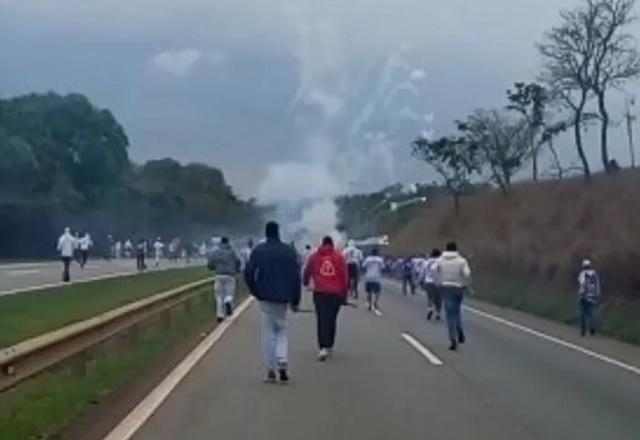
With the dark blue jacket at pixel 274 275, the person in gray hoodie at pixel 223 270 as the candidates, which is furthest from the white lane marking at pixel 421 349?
the person in gray hoodie at pixel 223 270

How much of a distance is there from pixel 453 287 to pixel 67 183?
72456 mm

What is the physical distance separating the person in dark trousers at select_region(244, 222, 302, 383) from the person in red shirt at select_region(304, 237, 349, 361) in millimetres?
3186

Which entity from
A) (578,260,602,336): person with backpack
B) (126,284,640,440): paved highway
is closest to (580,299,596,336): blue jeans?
(578,260,602,336): person with backpack

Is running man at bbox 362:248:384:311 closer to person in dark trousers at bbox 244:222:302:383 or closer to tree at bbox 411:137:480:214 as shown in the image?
person in dark trousers at bbox 244:222:302:383

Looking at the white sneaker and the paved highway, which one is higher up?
the white sneaker

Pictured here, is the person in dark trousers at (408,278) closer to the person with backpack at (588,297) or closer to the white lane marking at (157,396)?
the person with backpack at (588,297)

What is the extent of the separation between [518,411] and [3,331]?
11.2m

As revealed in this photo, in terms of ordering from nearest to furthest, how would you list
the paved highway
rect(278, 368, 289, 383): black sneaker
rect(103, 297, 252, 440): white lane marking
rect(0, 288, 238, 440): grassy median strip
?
rect(103, 297, 252, 440): white lane marking → the paved highway → rect(0, 288, 238, 440): grassy median strip → rect(278, 368, 289, 383): black sneaker

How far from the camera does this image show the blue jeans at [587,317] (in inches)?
1199

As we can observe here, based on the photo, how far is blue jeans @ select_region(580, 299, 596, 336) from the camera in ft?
99.9

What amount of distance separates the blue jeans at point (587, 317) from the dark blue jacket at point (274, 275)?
46.1 feet

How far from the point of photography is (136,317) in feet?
69.9

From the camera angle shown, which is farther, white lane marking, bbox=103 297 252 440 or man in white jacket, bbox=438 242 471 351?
man in white jacket, bbox=438 242 471 351

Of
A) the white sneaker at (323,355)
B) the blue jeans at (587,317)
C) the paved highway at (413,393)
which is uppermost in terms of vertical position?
the blue jeans at (587,317)
